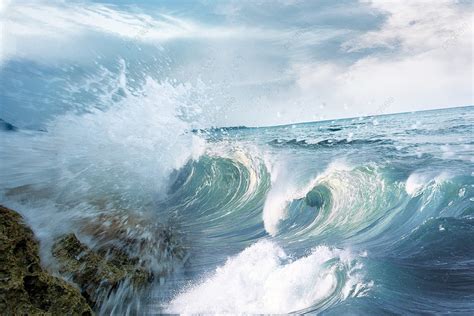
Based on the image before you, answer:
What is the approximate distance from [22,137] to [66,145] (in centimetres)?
169

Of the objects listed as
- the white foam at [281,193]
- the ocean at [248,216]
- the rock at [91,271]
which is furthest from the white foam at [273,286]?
the white foam at [281,193]

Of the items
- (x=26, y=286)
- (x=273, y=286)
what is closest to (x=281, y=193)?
(x=273, y=286)

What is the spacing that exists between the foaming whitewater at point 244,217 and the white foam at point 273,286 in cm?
2

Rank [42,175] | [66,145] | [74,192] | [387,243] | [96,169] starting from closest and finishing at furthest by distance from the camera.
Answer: [387,243] < [74,192] < [42,175] < [96,169] < [66,145]

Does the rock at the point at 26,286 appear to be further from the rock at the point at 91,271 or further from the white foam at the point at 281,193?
the white foam at the point at 281,193

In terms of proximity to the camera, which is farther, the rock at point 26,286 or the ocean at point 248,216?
the ocean at point 248,216

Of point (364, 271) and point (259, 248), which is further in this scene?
point (259, 248)

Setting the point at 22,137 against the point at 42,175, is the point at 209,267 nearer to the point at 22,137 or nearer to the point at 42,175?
the point at 42,175

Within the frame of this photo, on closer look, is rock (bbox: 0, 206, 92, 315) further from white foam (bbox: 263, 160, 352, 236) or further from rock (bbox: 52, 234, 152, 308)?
white foam (bbox: 263, 160, 352, 236)

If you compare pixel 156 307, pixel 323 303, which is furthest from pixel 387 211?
pixel 156 307

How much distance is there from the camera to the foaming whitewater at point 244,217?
4.18m

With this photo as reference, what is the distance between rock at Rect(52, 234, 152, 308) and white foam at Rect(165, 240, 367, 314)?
68 centimetres

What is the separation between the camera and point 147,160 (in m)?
10.1

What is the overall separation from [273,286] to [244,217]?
3562mm
